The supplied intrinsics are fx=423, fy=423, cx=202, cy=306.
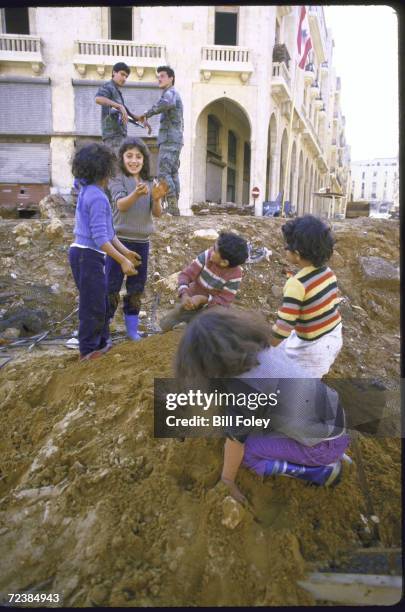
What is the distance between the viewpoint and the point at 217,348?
153 cm

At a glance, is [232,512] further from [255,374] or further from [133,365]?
[133,365]

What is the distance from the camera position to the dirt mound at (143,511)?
1.44m

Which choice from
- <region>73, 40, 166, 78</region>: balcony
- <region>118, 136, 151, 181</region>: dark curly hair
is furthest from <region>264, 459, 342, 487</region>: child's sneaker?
<region>73, 40, 166, 78</region>: balcony

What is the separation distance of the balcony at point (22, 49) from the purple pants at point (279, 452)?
1463 centimetres

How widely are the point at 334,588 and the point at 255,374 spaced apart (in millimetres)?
757

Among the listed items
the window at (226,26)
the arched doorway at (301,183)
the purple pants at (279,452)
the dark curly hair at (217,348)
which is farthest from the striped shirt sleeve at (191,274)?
the arched doorway at (301,183)

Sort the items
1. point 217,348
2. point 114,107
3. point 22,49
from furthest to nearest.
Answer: point 22,49 → point 114,107 → point 217,348

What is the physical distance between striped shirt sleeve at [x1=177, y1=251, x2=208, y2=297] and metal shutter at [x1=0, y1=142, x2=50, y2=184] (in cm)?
1256

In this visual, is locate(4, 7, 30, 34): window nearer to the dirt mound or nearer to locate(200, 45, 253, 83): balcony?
locate(200, 45, 253, 83): balcony

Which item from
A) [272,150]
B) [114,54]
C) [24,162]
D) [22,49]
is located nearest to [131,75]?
[114,54]

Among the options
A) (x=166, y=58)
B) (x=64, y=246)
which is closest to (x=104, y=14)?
(x=166, y=58)

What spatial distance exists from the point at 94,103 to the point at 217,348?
13.8 metres

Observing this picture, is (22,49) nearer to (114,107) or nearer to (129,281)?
(114,107)

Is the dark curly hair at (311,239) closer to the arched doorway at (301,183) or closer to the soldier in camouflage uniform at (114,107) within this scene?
the soldier in camouflage uniform at (114,107)
